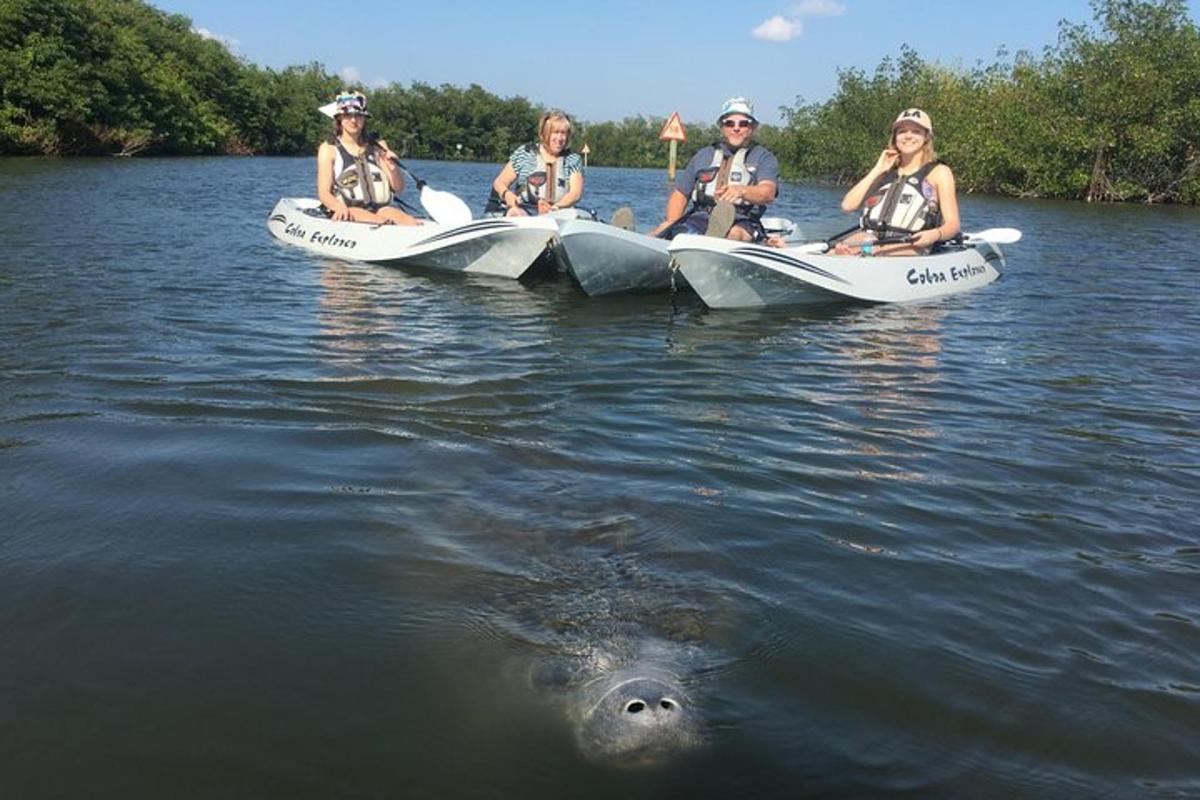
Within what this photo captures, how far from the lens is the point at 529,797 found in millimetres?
2064

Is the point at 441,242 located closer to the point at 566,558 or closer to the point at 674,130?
the point at 566,558

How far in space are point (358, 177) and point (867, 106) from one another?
4841 centimetres

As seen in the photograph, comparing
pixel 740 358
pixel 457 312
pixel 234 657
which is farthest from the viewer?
pixel 457 312

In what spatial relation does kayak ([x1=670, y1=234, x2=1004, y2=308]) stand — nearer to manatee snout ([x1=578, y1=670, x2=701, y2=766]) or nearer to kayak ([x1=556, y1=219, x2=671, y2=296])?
kayak ([x1=556, y1=219, x2=671, y2=296])

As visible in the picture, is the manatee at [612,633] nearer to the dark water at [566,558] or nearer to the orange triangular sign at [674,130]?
the dark water at [566,558]

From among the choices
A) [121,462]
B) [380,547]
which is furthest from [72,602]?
[121,462]

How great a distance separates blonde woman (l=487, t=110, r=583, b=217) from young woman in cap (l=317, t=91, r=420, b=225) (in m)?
1.25

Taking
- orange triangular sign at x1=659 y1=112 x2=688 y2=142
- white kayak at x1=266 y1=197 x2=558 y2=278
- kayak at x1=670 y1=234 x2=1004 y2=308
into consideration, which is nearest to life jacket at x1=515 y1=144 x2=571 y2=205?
white kayak at x1=266 y1=197 x2=558 y2=278

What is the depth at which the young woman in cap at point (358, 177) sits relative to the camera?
411 inches

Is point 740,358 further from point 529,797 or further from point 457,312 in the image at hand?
point 529,797

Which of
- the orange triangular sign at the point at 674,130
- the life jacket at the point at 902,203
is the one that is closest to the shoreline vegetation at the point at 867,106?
the orange triangular sign at the point at 674,130

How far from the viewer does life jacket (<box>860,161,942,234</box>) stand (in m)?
8.88

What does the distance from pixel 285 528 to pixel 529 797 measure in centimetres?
168

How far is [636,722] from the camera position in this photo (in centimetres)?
231
